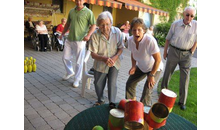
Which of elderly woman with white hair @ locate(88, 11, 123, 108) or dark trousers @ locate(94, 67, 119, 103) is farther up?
elderly woman with white hair @ locate(88, 11, 123, 108)

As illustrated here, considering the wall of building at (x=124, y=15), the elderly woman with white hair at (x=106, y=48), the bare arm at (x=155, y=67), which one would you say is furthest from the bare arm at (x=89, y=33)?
the wall of building at (x=124, y=15)

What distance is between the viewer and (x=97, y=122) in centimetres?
170

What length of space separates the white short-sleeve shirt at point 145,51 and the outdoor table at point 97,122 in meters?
1.02

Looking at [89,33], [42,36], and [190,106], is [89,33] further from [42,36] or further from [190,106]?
[42,36]

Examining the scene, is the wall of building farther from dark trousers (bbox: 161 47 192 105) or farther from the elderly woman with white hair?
the elderly woman with white hair

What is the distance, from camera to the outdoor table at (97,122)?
164 cm

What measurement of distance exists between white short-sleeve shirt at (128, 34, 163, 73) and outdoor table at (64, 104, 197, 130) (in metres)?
1.02

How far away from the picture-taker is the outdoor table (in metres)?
1.64

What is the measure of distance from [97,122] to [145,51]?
1.37 metres

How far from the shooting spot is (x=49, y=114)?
326 centimetres

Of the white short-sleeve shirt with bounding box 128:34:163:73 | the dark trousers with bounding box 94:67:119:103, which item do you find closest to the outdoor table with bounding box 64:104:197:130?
the white short-sleeve shirt with bounding box 128:34:163:73

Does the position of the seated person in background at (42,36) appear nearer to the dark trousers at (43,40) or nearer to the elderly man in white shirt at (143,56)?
the dark trousers at (43,40)
